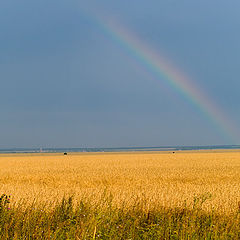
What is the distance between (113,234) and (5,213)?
9.93ft

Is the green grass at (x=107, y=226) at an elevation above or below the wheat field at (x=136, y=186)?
above

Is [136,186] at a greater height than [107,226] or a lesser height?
lesser

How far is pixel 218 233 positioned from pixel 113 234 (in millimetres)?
2482

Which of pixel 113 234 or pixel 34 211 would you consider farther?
pixel 34 211

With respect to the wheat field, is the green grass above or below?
above

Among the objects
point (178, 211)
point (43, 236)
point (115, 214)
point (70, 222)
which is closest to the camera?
point (43, 236)

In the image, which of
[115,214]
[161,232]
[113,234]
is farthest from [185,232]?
[115,214]

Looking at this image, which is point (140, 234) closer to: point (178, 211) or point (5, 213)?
point (178, 211)

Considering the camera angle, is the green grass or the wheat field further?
the wheat field

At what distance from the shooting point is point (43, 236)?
26.5 ft

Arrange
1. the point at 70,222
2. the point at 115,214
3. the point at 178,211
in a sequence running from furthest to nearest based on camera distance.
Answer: the point at 178,211 < the point at 115,214 < the point at 70,222

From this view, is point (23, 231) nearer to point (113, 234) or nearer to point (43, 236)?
point (43, 236)

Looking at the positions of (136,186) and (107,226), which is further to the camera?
(136,186)

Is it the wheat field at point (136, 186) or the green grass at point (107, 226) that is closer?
the green grass at point (107, 226)
